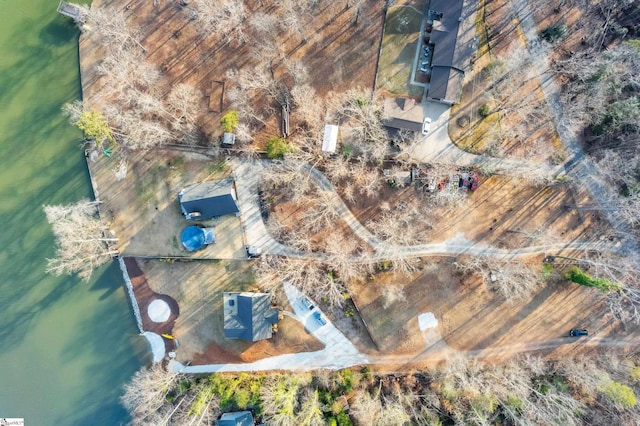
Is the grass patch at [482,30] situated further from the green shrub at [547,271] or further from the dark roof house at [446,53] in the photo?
the green shrub at [547,271]

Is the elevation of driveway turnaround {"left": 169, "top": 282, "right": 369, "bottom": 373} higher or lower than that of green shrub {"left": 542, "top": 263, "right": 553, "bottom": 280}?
higher

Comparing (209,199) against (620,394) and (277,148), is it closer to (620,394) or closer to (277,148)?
(277,148)

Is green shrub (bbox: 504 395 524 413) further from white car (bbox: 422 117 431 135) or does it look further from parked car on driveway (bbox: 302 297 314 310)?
white car (bbox: 422 117 431 135)

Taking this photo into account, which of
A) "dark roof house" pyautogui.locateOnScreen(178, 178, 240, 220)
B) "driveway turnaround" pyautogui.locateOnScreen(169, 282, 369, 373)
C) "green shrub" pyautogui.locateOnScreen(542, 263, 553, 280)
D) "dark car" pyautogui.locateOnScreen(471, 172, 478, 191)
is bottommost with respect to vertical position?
"green shrub" pyautogui.locateOnScreen(542, 263, 553, 280)

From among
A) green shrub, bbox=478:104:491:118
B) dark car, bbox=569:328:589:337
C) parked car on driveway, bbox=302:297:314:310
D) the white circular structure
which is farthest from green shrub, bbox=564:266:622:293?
the white circular structure

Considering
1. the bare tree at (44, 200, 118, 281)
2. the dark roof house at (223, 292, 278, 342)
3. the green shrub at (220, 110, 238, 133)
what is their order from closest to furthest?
the green shrub at (220, 110, 238, 133) < the dark roof house at (223, 292, 278, 342) < the bare tree at (44, 200, 118, 281)

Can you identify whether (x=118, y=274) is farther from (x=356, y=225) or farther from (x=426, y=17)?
(x=426, y=17)

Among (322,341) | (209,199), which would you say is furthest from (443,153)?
→ (209,199)

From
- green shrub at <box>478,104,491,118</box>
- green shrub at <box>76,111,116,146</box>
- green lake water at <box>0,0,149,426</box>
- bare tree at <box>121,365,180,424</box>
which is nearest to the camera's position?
green shrub at <box>76,111,116,146</box>
